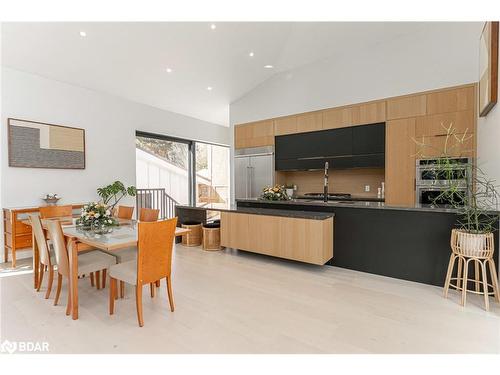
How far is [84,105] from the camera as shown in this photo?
4.55 m

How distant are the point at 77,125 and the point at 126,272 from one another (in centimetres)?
346

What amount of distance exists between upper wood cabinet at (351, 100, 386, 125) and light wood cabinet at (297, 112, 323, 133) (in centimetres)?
63

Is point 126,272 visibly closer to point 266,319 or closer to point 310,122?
point 266,319

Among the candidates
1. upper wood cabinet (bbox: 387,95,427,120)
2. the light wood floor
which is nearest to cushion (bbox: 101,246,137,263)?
the light wood floor

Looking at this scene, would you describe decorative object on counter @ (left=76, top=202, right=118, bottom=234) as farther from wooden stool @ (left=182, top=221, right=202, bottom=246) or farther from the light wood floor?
wooden stool @ (left=182, top=221, right=202, bottom=246)

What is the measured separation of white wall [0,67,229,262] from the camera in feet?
12.4

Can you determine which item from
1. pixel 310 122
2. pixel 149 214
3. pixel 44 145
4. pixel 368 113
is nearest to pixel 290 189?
pixel 310 122

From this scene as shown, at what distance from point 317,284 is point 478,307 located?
57.9 inches

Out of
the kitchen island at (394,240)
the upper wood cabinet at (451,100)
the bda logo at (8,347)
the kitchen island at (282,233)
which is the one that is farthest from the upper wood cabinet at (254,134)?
the bda logo at (8,347)

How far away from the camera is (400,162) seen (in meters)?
4.23

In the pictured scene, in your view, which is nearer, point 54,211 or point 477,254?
point 477,254

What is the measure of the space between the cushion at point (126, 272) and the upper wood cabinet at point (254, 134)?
13.5 feet

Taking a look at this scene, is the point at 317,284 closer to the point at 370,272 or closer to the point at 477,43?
the point at 370,272
